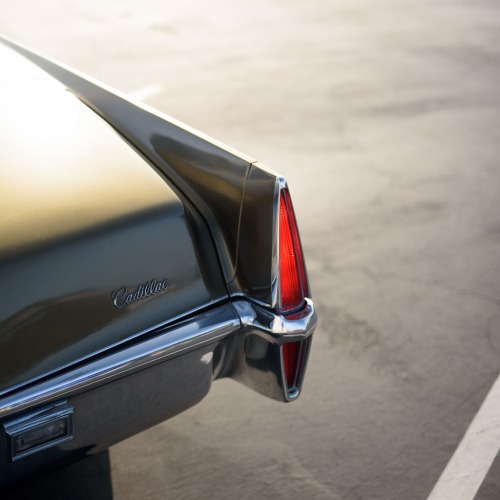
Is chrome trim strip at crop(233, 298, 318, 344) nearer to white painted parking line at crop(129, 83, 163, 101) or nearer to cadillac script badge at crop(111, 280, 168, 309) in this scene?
cadillac script badge at crop(111, 280, 168, 309)

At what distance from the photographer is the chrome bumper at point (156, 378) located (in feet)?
7.28

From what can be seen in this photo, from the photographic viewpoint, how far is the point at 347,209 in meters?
5.26

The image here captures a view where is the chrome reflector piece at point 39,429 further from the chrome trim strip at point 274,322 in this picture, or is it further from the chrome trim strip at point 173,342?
the chrome trim strip at point 274,322

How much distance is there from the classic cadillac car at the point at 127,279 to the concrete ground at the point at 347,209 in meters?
0.65

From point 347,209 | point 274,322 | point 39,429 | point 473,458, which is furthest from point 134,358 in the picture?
point 347,209

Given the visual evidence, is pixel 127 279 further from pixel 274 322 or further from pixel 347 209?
pixel 347 209

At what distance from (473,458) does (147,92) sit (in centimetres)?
499

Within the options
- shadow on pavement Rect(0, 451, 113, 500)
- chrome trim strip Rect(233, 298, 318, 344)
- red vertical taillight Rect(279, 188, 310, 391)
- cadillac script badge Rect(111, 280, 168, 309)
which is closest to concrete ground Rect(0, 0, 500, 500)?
shadow on pavement Rect(0, 451, 113, 500)

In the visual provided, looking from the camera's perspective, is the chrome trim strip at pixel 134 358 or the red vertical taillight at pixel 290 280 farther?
the red vertical taillight at pixel 290 280

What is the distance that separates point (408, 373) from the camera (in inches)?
146

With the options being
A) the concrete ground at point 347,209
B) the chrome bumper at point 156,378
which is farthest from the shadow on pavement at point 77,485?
the chrome bumper at point 156,378

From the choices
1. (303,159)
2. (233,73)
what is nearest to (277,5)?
(233,73)

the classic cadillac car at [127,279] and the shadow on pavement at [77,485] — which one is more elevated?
the classic cadillac car at [127,279]

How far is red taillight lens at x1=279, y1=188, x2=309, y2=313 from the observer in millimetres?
2543
